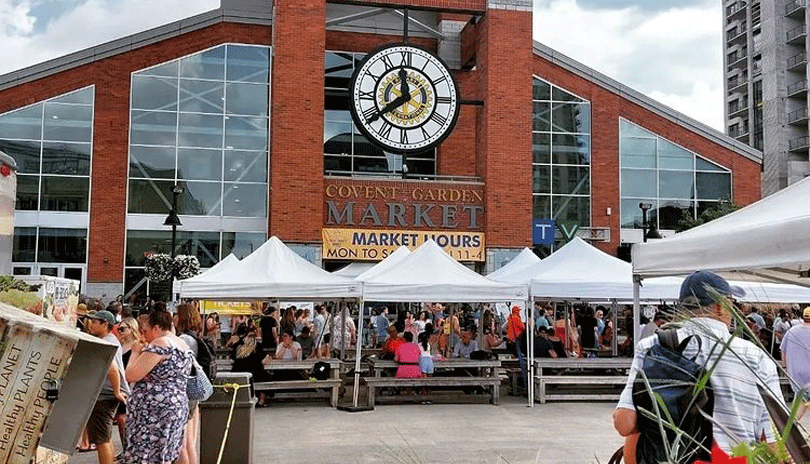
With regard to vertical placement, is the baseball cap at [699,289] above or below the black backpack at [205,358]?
above

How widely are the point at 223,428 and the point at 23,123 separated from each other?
2063 cm

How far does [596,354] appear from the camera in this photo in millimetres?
15789

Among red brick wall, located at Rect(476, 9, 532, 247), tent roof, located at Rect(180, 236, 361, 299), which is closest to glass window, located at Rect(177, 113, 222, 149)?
red brick wall, located at Rect(476, 9, 532, 247)

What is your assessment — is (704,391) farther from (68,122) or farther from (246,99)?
(68,122)

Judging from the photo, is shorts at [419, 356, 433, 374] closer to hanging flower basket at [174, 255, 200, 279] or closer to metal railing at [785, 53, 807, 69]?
hanging flower basket at [174, 255, 200, 279]

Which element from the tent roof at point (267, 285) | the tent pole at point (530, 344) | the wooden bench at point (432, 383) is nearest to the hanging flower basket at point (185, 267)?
the tent roof at point (267, 285)

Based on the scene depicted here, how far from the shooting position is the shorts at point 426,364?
1234 cm

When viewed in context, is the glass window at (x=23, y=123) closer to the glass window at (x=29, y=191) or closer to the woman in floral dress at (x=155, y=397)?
the glass window at (x=29, y=191)

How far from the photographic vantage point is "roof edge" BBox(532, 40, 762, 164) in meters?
27.0

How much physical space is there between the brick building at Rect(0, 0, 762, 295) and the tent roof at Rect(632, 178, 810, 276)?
15903 mm

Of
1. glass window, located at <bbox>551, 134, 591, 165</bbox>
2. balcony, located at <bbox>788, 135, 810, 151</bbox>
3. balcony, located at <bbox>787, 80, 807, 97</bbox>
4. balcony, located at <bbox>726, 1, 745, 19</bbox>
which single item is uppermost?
balcony, located at <bbox>726, 1, 745, 19</bbox>

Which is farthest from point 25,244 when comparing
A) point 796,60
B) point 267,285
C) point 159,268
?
point 796,60

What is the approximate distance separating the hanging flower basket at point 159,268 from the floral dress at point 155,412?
15235 mm

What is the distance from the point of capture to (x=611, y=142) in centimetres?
2727
